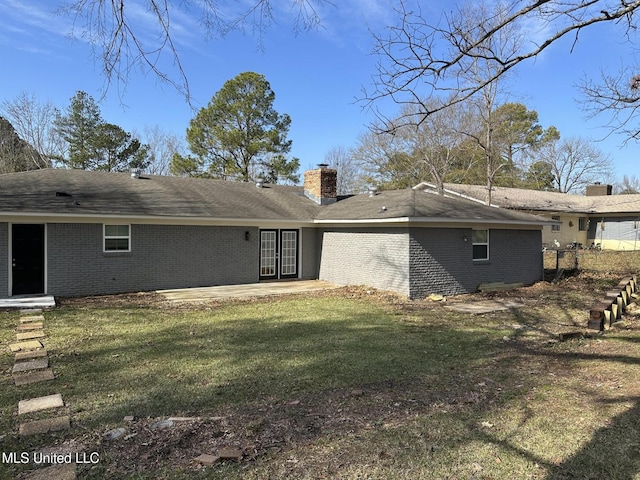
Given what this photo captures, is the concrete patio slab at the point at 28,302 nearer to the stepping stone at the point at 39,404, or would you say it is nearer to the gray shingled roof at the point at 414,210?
the stepping stone at the point at 39,404

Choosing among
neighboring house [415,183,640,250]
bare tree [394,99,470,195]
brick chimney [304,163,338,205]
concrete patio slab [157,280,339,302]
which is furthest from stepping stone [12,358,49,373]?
neighboring house [415,183,640,250]

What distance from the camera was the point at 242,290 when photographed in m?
13.7

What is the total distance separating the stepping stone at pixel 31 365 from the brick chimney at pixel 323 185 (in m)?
13.3

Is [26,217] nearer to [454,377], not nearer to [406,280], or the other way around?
[406,280]

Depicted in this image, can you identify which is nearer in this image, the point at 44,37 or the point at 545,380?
the point at 44,37

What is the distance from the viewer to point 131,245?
13.0 metres

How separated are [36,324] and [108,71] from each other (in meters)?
6.66

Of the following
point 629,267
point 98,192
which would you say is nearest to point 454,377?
point 98,192

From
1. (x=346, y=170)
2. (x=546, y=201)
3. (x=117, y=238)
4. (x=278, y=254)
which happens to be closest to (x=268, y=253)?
(x=278, y=254)

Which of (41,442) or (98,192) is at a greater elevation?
(98,192)

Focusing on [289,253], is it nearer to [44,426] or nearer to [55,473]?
[44,426]

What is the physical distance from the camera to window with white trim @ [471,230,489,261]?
14262mm

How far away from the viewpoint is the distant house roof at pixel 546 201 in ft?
90.2

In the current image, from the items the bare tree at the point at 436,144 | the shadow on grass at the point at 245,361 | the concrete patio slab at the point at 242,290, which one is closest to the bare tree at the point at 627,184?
the bare tree at the point at 436,144
